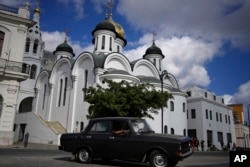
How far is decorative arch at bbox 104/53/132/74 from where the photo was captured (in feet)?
100

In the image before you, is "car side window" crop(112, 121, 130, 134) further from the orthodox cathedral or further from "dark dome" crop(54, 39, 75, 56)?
"dark dome" crop(54, 39, 75, 56)

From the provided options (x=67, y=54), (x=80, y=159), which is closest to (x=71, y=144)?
(x=80, y=159)

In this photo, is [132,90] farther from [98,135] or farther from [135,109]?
[98,135]

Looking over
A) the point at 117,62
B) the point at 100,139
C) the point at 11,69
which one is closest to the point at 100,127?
the point at 100,139

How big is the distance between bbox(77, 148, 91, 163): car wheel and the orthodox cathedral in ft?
54.6

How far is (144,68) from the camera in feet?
116

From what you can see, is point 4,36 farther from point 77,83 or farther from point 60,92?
point 60,92

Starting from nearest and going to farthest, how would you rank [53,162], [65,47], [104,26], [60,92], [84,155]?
[53,162]
[84,155]
[60,92]
[104,26]
[65,47]

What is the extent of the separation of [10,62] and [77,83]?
38.9 feet

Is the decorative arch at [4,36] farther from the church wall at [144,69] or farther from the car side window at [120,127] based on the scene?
the church wall at [144,69]

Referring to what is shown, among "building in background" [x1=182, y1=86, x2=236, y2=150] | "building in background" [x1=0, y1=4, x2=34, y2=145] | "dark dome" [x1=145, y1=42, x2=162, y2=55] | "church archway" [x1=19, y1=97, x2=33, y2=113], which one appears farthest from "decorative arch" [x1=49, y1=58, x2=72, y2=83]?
"building in background" [x1=182, y1=86, x2=236, y2=150]

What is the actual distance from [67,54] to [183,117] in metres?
22.6

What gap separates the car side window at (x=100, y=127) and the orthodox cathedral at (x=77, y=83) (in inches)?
653

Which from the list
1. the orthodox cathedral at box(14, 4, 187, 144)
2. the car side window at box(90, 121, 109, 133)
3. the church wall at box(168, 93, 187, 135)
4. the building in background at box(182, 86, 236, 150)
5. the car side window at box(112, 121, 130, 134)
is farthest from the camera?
the building in background at box(182, 86, 236, 150)
